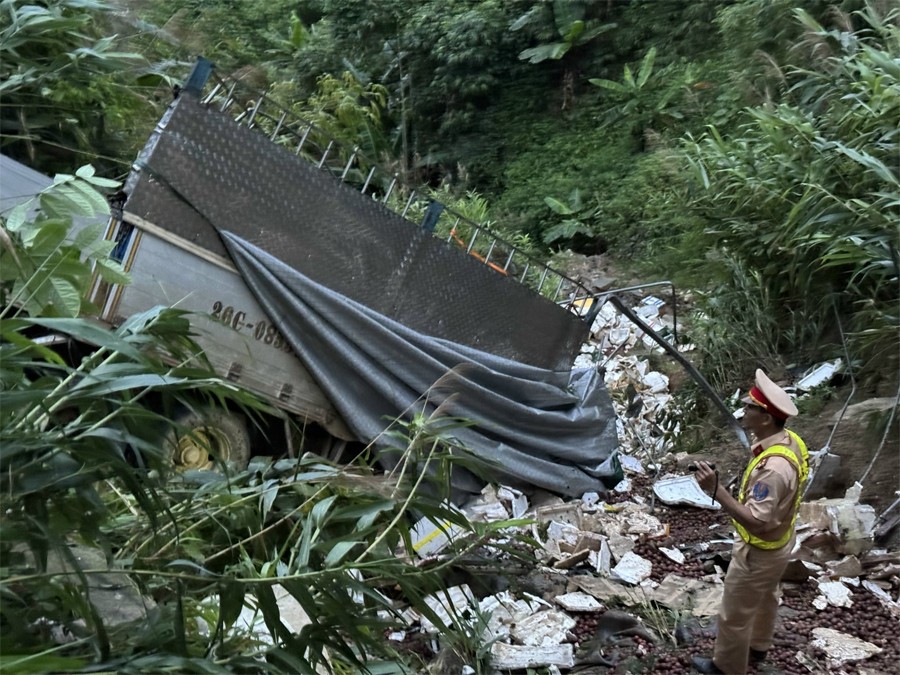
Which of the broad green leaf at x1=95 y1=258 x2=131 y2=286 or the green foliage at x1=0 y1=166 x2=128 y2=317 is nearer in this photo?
the green foliage at x1=0 y1=166 x2=128 y2=317

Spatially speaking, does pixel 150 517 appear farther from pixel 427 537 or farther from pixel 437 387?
pixel 437 387

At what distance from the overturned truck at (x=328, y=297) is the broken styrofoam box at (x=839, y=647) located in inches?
69.7

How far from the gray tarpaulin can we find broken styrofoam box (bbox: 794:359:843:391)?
1488 mm

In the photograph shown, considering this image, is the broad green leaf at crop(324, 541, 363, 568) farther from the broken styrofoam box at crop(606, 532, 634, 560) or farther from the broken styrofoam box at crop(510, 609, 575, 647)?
the broken styrofoam box at crop(606, 532, 634, 560)

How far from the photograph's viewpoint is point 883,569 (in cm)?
478

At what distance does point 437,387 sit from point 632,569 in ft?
4.78

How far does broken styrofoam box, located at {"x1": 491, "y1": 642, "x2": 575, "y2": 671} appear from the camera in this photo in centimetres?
385

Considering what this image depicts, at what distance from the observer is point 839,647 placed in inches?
161

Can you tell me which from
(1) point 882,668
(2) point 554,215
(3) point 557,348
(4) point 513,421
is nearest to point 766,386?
→ (1) point 882,668

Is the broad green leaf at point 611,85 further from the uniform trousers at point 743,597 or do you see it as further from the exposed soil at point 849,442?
the uniform trousers at point 743,597

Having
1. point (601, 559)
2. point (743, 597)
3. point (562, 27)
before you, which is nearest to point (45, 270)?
point (743, 597)

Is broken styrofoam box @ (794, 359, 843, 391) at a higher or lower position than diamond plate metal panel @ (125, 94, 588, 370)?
higher

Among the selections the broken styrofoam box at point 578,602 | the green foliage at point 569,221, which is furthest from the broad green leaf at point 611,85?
the broken styrofoam box at point 578,602

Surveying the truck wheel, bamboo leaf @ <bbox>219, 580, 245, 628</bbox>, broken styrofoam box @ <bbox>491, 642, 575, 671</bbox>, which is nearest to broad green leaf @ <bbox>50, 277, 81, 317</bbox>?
bamboo leaf @ <bbox>219, 580, 245, 628</bbox>
